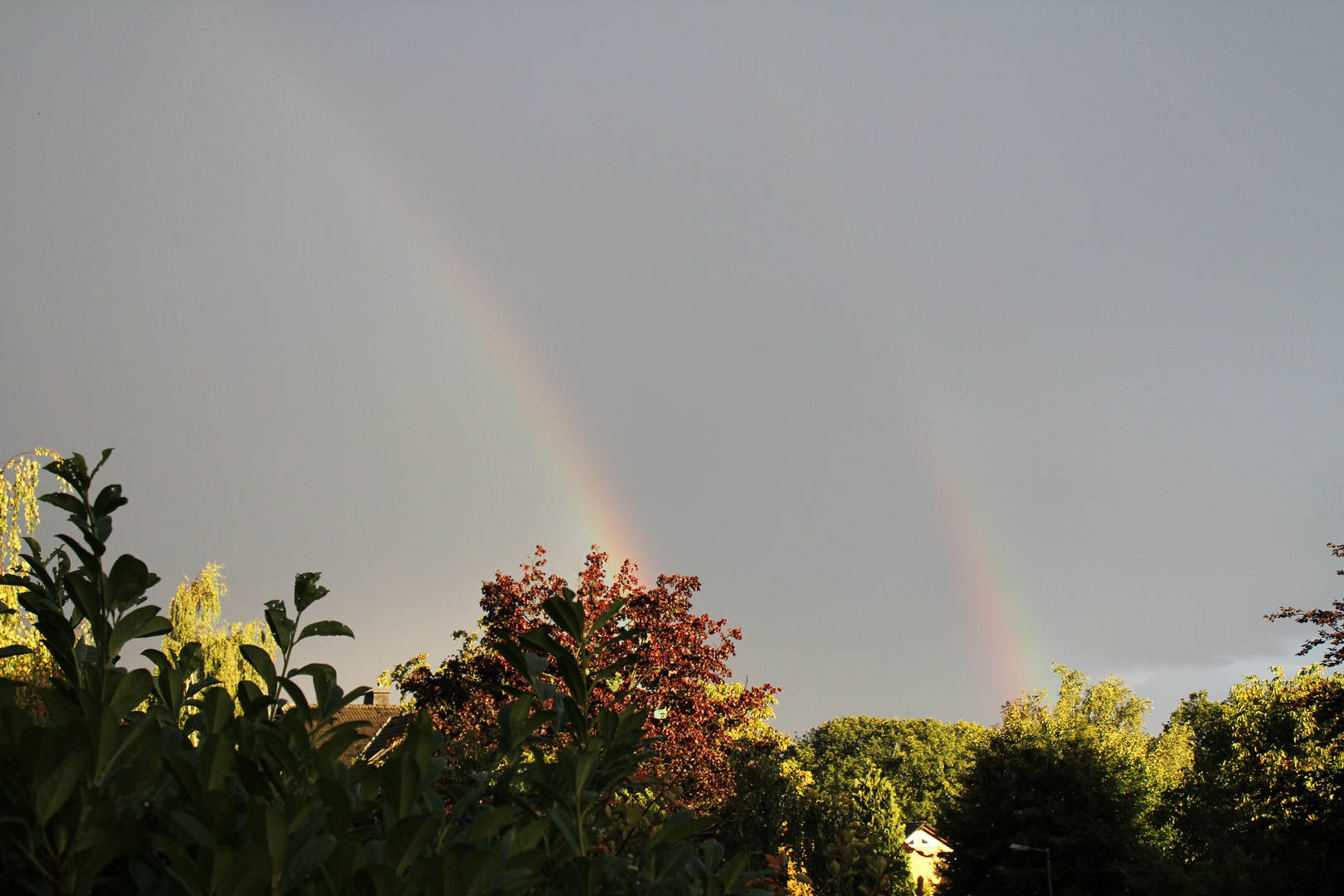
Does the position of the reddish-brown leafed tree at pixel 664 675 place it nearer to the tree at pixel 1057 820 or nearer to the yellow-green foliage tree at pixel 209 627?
the yellow-green foliage tree at pixel 209 627

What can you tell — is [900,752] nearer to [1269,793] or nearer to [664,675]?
[1269,793]

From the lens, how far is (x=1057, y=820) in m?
32.5

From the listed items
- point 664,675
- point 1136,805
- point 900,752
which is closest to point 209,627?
point 664,675

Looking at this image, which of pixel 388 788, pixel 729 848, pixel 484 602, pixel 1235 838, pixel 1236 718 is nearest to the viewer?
pixel 388 788

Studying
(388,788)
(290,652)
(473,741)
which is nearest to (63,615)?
(290,652)

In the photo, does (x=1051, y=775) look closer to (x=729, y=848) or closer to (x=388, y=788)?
(x=729, y=848)

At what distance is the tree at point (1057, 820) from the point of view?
31.9 metres

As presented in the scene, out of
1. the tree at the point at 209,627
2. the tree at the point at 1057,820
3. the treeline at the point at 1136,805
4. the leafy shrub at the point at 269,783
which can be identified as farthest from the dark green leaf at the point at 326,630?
the tree at the point at 1057,820

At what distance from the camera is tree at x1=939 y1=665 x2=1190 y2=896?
31859 millimetres

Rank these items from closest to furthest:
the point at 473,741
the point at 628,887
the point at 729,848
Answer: the point at 628,887 → the point at 473,741 → the point at 729,848

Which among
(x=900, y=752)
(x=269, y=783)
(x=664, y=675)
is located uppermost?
(x=900, y=752)

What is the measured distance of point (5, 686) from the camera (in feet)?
5.86

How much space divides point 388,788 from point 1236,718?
3770 centimetres

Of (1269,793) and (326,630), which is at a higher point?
(1269,793)
